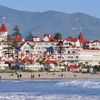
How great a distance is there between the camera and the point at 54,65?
131m

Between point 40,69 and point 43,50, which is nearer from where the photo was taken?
point 40,69

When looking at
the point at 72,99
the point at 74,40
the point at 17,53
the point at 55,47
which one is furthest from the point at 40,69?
the point at 72,99

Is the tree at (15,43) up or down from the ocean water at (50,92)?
Result: up

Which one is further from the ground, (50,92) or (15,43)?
(15,43)

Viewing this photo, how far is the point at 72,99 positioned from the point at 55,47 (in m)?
124

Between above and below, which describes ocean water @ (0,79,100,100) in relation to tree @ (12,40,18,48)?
below

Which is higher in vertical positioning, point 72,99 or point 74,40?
point 74,40

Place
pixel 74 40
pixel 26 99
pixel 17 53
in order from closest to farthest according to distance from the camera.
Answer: pixel 26 99, pixel 17 53, pixel 74 40

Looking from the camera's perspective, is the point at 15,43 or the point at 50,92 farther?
the point at 15,43

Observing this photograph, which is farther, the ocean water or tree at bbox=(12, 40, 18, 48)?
tree at bbox=(12, 40, 18, 48)

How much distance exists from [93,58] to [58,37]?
21.0 meters

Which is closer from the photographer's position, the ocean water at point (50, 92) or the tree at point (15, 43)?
the ocean water at point (50, 92)

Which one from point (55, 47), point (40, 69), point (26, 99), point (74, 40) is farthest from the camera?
point (74, 40)

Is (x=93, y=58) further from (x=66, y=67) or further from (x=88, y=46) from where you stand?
(x=66, y=67)
